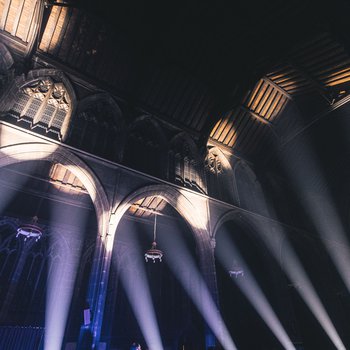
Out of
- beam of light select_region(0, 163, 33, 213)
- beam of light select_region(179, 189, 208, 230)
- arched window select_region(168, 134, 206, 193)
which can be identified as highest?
arched window select_region(168, 134, 206, 193)

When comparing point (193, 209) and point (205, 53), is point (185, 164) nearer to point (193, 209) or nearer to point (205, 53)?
point (193, 209)

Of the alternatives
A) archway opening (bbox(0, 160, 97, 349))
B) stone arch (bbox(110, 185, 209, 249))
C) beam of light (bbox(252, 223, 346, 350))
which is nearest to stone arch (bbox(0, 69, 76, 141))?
archway opening (bbox(0, 160, 97, 349))

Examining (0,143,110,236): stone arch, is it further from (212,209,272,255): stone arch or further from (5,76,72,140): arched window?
(212,209,272,255): stone arch

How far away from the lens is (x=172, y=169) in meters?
9.68

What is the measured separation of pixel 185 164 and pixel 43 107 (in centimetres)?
595

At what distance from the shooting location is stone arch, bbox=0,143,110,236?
631cm

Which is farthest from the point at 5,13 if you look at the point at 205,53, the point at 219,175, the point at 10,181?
the point at 219,175

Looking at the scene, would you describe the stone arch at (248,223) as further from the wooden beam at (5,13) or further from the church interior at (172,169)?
the wooden beam at (5,13)

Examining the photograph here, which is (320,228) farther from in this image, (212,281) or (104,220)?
(104,220)

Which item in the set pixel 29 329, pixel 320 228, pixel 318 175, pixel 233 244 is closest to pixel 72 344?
pixel 29 329

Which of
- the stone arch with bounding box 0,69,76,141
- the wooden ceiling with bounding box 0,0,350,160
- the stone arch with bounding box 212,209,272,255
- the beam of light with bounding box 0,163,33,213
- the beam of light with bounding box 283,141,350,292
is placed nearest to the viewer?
the stone arch with bounding box 0,69,76,141

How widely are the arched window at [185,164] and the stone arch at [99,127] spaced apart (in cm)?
243

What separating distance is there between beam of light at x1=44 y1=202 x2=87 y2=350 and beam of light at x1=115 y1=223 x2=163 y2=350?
259 cm

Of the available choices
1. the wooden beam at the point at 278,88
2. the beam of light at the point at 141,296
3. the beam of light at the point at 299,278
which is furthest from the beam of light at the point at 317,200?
the beam of light at the point at 141,296
